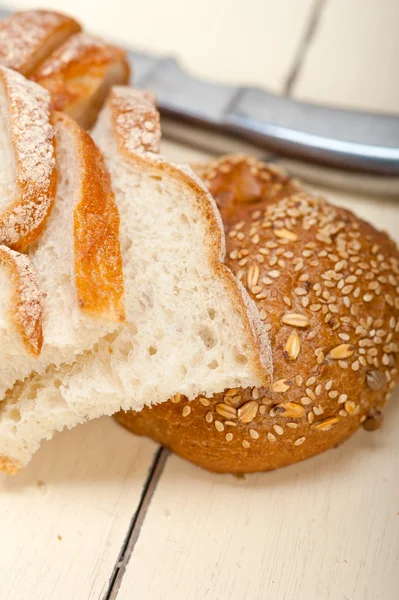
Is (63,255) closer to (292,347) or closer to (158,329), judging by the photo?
(158,329)

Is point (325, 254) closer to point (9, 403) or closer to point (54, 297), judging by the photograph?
point (54, 297)

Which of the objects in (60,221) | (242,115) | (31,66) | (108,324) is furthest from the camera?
(242,115)

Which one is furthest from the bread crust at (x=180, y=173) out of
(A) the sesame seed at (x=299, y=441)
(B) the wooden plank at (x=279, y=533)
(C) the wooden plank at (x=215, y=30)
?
(C) the wooden plank at (x=215, y=30)

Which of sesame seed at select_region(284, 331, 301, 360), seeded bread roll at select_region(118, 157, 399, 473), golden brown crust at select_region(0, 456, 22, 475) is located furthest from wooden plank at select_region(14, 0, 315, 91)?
golden brown crust at select_region(0, 456, 22, 475)

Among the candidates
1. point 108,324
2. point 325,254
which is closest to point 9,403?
point 108,324

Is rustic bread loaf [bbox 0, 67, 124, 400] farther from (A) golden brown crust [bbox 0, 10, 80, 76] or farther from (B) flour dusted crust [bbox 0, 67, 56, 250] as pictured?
(A) golden brown crust [bbox 0, 10, 80, 76]

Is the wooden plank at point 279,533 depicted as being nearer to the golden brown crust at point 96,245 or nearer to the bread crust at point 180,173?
Answer: the bread crust at point 180,173
